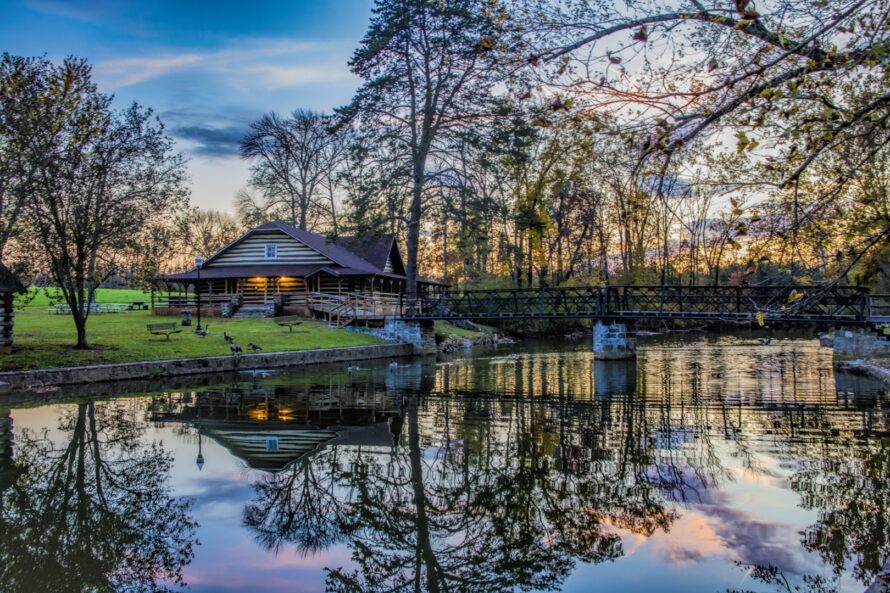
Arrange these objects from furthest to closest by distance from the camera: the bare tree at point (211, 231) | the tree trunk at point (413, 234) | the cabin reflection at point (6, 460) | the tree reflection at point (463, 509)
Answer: the bare tree at point (211, 231) < the tree trunk at point (413, 234) < the cabin reflection at point (6, 460) < the tree reflection at point (463, 509)

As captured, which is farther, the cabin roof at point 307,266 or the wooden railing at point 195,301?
the wooden railing at point 195,301

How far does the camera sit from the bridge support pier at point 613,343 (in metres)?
27.1

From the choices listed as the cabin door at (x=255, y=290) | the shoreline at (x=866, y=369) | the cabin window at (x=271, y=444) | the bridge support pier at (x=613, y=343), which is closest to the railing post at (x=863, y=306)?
the shoreline at (x=866, y=369)

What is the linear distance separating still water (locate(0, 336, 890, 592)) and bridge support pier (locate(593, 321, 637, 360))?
39.7ft

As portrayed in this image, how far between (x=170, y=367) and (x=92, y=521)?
15.0m

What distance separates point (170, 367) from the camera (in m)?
20.6

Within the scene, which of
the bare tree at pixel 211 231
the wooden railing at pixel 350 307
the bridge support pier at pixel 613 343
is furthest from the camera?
the bare tree at pixel 211 231

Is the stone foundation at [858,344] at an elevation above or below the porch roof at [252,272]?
below

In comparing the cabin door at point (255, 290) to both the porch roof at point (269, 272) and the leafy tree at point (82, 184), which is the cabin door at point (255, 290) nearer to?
the porch roof at point (269, 272)

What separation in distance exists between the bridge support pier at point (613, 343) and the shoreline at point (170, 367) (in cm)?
1034

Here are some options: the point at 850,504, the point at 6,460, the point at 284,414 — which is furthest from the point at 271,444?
the point at 850,504

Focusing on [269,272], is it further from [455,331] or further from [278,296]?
[455,331]

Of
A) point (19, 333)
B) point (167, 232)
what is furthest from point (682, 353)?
point (19, 333)

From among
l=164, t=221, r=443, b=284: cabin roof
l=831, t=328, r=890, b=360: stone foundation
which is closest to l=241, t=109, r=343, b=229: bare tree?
l=164, t=221, r=443, b=284: cabin roof
